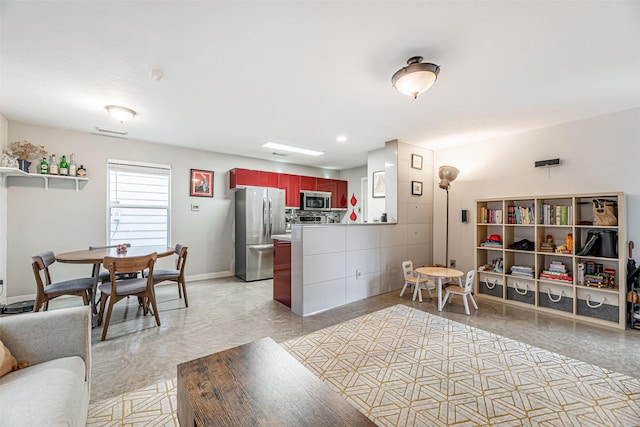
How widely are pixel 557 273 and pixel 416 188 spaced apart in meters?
2.30

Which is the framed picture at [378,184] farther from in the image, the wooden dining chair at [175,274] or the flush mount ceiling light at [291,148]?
the wooden dining chair at [175,274]

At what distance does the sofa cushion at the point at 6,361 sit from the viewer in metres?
1.31

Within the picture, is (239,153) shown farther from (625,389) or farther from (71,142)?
(625,389)

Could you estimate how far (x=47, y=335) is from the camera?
1.51 metres

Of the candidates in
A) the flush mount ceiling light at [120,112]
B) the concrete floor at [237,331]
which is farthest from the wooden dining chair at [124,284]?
the flush mount ceiling light at [120,112]

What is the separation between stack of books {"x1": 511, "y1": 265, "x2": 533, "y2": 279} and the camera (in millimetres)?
3721

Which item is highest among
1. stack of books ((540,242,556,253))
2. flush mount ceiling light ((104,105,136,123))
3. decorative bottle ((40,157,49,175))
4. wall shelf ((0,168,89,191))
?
flush mount ceiling light ((104,105,136,123))

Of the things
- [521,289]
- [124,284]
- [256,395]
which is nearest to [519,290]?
[521,289]

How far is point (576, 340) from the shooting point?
2.73 meters

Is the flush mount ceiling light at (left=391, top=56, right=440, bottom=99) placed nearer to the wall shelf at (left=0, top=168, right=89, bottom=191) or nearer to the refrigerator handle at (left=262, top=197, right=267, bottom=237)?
the refrigerator handle at (left=262, top=197, right=267, bottom=237)

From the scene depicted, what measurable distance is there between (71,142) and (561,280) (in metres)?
7.31

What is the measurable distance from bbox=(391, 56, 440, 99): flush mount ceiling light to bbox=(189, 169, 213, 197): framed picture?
4.16 meters

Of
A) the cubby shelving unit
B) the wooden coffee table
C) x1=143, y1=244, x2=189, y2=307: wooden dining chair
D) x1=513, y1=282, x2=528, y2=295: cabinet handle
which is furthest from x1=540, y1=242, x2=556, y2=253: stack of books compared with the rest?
x1=143, y1=244, x2=189, y2=307: wooden dining chair

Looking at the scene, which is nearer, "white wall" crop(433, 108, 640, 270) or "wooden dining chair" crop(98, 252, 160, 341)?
"wooden dining chair" crop(98, 252, 160, 341)
